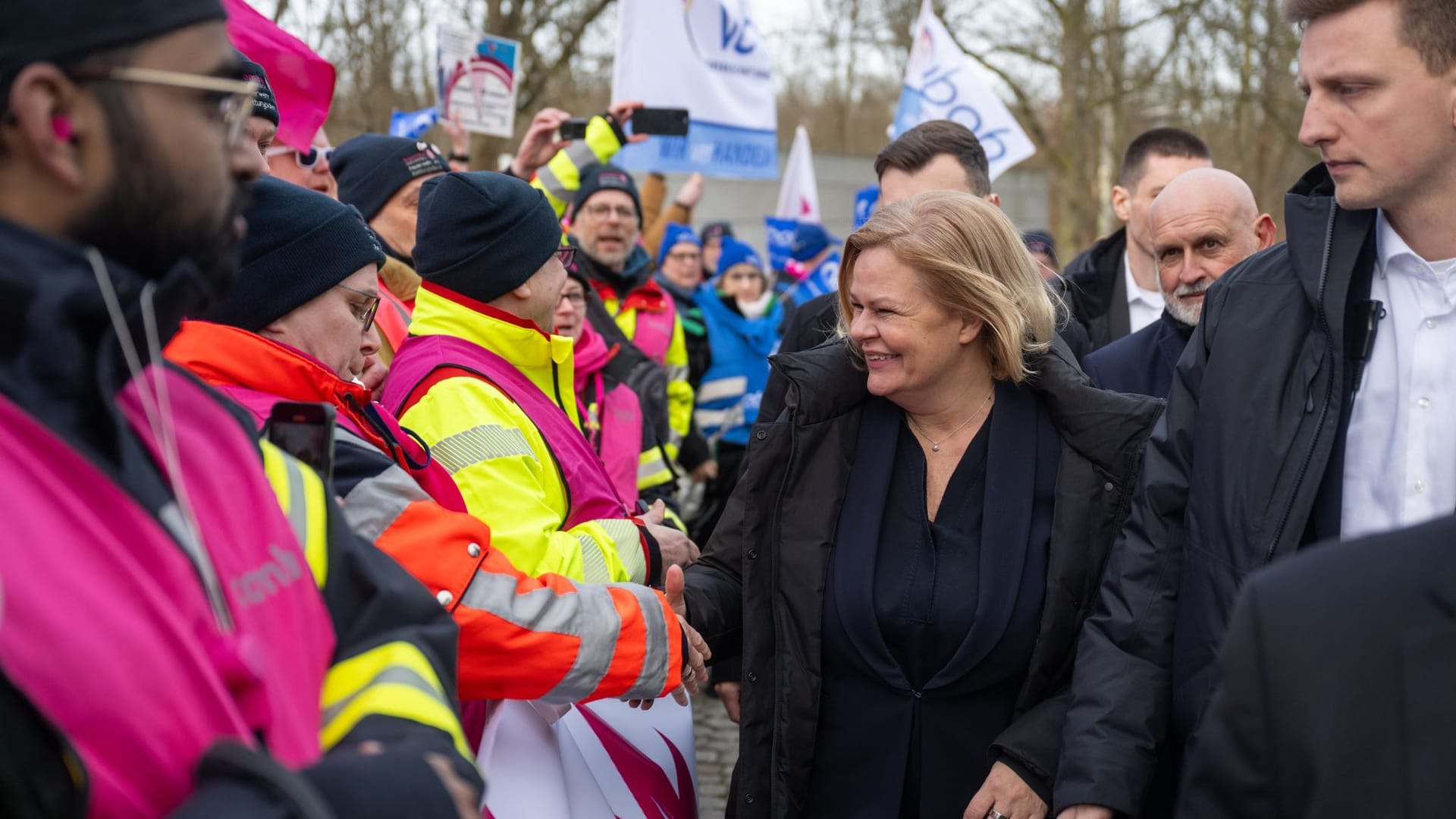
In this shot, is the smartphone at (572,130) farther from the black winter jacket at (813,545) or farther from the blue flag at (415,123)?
the black winter jacket at (813,545)

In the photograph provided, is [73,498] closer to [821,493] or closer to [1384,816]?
[1384,816]

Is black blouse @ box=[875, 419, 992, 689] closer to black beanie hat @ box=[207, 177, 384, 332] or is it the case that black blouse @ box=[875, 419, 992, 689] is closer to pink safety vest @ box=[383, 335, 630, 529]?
pink safety vest @ box=[383, 335, 630, 529]

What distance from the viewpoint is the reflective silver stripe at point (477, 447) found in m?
2.75

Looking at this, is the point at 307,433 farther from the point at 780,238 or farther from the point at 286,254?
the point at 780,238

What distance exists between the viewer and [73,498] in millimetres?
1238

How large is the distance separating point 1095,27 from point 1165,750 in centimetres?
2200

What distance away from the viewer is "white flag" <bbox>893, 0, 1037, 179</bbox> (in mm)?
6984

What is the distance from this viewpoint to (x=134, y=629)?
122cm

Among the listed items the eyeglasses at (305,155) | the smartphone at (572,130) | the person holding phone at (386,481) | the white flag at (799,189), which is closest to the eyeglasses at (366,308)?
the person holding phone at (386,481)

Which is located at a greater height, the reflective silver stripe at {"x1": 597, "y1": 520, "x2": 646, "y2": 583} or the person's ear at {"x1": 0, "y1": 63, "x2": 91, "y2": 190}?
the person's ear at {"x1": 0, "y1": 63, "x2": 91, "y2": 190}

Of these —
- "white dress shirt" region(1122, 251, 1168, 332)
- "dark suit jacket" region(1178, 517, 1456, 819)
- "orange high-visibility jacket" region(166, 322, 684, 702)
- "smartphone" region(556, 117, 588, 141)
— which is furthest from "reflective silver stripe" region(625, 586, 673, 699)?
"smartphone" region(556, 117, 588, 141)

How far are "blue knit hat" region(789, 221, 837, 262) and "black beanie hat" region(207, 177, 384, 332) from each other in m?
8.70

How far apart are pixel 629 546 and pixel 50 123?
182 cm

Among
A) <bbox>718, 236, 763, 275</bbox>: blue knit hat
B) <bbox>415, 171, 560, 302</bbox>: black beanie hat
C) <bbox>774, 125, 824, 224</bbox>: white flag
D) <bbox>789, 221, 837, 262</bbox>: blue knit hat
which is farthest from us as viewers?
<bbox>774, 125, 824, 224</bbox>: white flag
